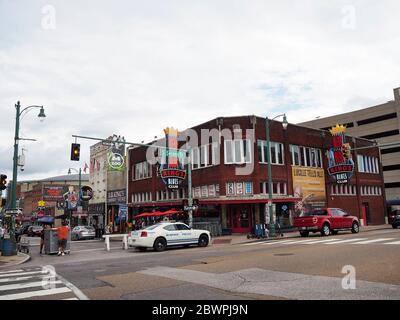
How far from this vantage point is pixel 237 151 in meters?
32.0

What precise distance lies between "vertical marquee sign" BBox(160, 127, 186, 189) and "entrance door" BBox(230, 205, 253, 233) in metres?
5.44

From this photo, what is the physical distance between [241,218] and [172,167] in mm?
7326

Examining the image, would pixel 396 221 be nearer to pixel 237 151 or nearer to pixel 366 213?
pixel 366 213

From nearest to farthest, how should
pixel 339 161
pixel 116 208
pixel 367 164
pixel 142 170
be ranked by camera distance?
pixel 339 161
pixel 142 170
pixel 367 164
pixel 116 208

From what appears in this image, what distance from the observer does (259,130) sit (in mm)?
32906

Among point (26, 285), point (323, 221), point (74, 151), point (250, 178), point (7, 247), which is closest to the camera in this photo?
point (26, 285)

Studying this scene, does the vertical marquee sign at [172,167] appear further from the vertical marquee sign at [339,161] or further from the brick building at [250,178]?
the vertical marquee sign at [339,161]

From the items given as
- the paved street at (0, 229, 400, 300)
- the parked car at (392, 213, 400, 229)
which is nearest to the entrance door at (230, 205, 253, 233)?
the parked car at (392, 213, 400, 229)

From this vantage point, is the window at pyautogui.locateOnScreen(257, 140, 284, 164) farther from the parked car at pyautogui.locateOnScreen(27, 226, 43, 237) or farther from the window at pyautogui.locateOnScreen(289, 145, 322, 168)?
the parked car at pyautogui.locateOnScreen(27, 226, 43, 237)

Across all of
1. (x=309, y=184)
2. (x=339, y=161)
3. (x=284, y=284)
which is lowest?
(x=284, y=284)

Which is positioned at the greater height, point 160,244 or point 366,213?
point 366,213

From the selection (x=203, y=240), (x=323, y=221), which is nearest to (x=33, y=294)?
(x=203, y=240)

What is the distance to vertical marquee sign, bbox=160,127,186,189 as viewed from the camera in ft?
109
